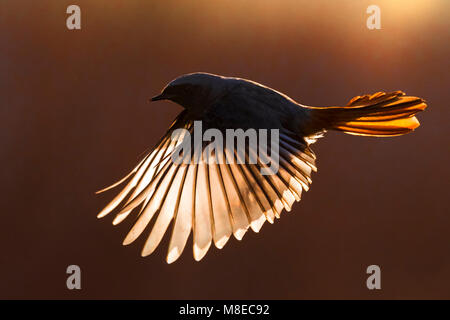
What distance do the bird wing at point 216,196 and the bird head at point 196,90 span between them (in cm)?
2

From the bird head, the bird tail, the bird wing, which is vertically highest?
the bird head

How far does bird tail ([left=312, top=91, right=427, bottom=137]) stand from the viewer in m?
0.73

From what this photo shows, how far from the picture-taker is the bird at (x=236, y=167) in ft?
2.33

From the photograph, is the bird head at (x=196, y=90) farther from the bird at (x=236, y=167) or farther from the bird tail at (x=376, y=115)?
the bird tail at (x=376, y=115)

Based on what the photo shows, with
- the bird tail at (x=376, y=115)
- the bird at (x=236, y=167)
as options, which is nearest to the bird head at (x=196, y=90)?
the bird at (x=236, y=167)

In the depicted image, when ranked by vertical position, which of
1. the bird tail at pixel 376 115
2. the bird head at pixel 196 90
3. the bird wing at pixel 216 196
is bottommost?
the bird wing at pixel 216 196

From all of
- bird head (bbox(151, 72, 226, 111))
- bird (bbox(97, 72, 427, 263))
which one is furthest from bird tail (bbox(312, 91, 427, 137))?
bird head (bbox(151, 72, 226, 111))

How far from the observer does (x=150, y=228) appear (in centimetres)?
76

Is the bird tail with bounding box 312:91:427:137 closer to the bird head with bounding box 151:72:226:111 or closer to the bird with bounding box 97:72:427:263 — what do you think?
the bird with bounding box 97:72:427:263

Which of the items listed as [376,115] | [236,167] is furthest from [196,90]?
[376,115]

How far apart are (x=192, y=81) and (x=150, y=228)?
23cm

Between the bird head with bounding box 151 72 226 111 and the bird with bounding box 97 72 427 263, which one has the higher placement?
the bird head with bounding box 151 72 226 111

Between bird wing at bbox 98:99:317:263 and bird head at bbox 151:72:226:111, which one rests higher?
bird head at bbox 151:72:226:111

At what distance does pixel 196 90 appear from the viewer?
757 mm
